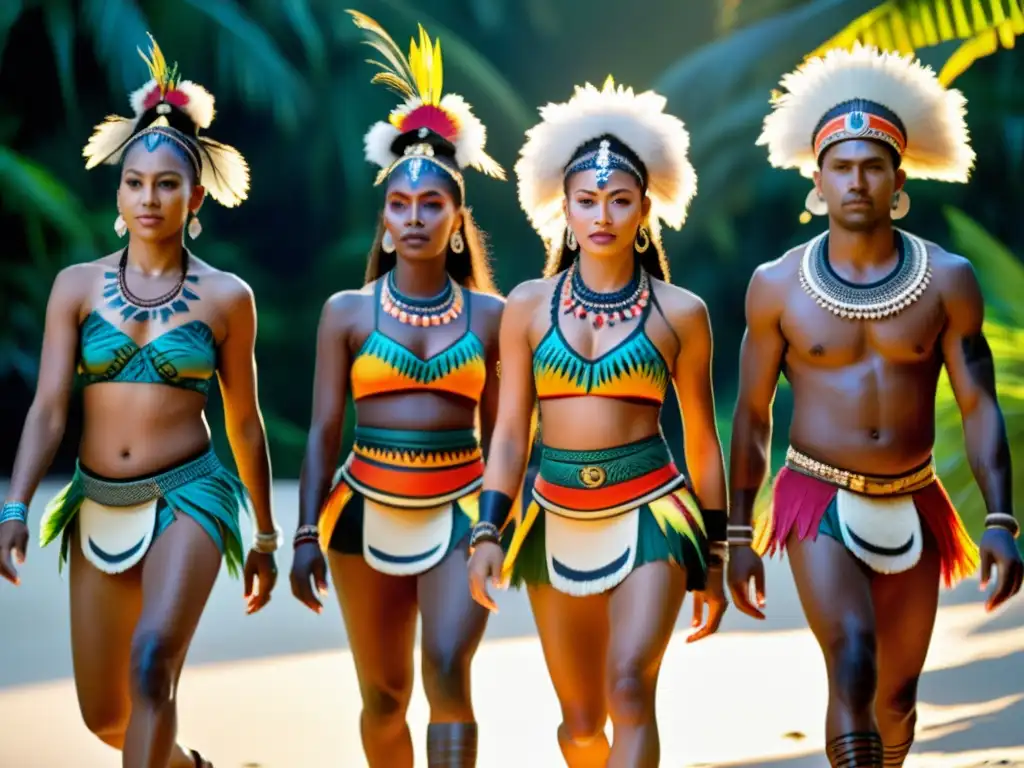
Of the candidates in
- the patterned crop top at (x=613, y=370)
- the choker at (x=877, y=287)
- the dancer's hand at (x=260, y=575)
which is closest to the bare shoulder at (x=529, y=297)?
the patterned crop top at (x=613, y=370)

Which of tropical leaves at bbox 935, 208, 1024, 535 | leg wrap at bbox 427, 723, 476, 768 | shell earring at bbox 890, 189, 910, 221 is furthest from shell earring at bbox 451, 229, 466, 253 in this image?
tropical leaves at bbox 935, 208, 1024, 535

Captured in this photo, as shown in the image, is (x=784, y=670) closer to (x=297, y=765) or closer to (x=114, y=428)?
(x=297, y=765)

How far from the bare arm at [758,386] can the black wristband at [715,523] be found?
0.44ft

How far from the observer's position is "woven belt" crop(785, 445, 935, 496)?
3.97 m

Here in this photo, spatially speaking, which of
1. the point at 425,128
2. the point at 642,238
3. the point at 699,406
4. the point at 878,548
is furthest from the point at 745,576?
the point at 425,128

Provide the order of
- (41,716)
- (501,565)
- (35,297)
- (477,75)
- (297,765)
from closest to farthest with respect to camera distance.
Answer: (501,565), (297,765), (41,716), (35,297), (477,75)

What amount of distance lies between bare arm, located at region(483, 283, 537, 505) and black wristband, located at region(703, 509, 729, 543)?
483 mm

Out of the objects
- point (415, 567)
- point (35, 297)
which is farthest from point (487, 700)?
point (35, 297)

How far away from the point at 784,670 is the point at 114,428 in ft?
12.0

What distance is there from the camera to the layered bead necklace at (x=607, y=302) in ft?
13.0

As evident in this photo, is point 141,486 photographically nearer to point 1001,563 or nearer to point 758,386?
point 758,386

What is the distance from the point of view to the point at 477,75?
14.3 metres

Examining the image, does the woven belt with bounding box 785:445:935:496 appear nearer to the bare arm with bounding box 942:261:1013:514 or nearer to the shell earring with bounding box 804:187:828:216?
the bare arm with bounding box 942:261:1013:514

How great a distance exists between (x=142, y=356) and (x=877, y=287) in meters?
1.92
